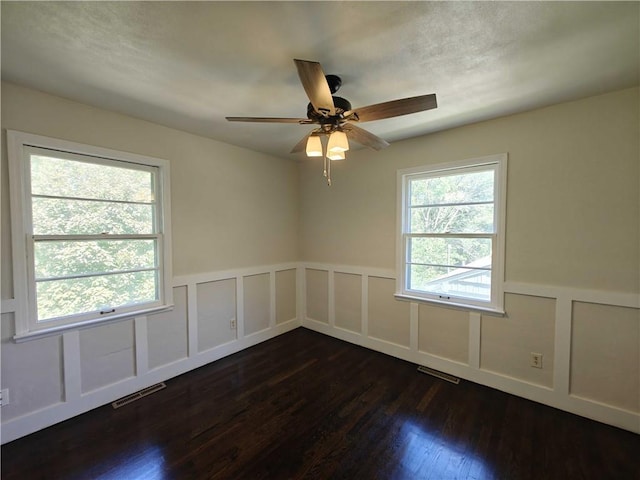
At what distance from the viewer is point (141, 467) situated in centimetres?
169

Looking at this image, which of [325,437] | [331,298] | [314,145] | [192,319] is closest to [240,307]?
[192,319]

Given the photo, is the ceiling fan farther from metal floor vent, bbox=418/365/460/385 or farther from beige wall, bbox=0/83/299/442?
metal floor vent, bbox=418/365/460/385

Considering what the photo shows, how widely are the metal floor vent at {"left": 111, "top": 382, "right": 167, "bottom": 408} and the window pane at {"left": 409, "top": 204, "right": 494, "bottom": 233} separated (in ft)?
9.76

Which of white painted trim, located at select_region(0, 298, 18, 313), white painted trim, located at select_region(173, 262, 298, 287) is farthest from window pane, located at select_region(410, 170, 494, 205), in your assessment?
white painted trim, located at select_region(0, 298, 18, 313)

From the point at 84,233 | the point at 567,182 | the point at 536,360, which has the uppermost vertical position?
the point at 567,182

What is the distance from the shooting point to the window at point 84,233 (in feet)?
6.41

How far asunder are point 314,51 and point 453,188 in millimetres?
1943

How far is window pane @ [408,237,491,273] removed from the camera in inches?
103

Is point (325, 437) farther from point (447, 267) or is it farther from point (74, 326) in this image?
point (74, 326)

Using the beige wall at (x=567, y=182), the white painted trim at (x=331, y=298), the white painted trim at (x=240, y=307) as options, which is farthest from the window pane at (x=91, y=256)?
the beige wall at (x=567, y=182)

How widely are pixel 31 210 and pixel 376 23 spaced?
2.58 meters

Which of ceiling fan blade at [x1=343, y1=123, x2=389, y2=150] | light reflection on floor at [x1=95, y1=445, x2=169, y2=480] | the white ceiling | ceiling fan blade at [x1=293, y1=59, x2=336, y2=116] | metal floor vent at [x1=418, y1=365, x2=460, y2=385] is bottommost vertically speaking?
light reflection on floor at [x1=95, y1=445, x2=169, y2=480]

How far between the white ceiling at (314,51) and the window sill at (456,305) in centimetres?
175

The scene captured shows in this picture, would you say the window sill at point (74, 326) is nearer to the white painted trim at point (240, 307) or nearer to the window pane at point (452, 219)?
the white painted trim at point (240, 307)
